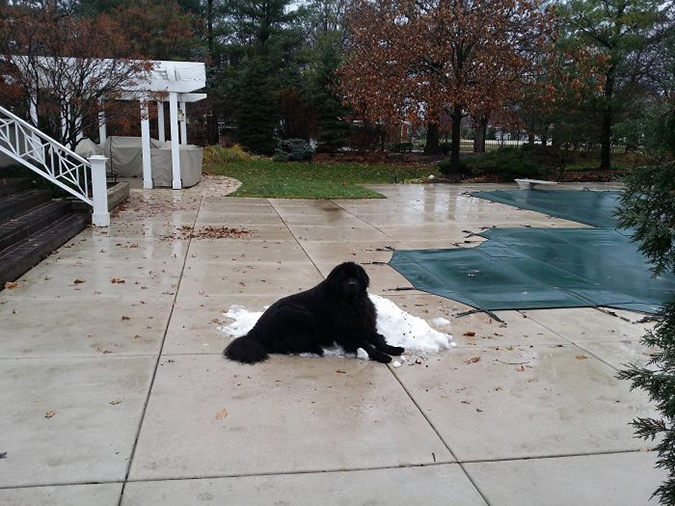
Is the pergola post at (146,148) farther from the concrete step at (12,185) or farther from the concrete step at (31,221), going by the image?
the concrete step at (31,221)

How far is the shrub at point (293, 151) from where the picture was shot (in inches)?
1174

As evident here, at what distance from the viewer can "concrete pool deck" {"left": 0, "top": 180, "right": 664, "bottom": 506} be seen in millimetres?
3096

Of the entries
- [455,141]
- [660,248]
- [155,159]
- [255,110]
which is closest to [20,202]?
[155,159]

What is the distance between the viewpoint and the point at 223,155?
91.8ft

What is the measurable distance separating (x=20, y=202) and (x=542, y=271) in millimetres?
8267

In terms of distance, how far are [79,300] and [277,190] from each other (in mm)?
11268

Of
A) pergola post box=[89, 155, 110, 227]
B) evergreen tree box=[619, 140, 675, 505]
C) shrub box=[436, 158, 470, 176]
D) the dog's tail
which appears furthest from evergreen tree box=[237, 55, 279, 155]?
evergreen tree box=[619, 140, 675, 505]

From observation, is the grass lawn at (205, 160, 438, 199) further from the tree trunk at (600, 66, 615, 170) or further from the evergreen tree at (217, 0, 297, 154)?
the tree trunk at (600, 66, 615, 170)

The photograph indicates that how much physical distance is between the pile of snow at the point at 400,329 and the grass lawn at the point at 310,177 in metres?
10.6

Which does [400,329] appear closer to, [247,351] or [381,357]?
[381,357]

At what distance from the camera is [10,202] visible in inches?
373

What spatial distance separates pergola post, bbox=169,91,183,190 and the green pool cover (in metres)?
9.96

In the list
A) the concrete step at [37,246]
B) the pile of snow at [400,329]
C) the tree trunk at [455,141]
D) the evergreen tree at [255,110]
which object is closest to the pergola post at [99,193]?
the concrete step at [37,246]

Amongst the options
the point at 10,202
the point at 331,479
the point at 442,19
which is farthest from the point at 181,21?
the point at 331,479
